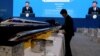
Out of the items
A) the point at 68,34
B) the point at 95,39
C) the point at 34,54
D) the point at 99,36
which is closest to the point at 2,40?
the point at 34,54

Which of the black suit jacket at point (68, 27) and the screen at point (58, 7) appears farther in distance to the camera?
the screen at point (58, 7)

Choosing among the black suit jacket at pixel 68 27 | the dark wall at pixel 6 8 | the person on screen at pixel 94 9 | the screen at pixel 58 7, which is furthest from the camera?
the dark wall at pixel 6 8

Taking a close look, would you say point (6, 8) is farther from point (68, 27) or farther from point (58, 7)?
point (68, 27)

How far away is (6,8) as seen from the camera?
9086 mm

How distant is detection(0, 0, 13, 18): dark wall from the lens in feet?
29.5

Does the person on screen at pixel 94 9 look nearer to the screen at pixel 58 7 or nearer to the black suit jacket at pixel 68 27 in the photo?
the screen at pixel 58 7

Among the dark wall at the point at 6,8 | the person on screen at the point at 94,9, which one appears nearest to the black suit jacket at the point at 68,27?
the person on screen at the point at 94,9

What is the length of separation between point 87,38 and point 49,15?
164 centimetres

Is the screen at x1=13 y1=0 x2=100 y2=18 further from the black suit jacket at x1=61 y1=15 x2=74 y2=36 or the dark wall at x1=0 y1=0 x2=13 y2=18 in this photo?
the black suit jacket at x1=61 y1=15 x2=74 y2=36

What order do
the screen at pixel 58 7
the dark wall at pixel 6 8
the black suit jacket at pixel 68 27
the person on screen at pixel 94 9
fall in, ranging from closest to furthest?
the black suit jacket at pixel 68 27 < the person on screen at pixel 94 9 < the screen at pixel 58 7 < the dark wall at pixel 6 8

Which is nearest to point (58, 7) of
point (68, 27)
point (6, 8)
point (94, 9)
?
point (94, 9)

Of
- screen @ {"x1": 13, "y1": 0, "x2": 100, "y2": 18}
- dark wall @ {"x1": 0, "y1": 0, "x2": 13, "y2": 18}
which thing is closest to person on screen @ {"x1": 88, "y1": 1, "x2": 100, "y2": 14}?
screen @ {"x1": 13, "y1": 0, "x2": 100, "y2": 18}

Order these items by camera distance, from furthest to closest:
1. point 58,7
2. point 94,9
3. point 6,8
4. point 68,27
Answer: point 6,8 → point 58,7 → point 94,9 → point 68,27

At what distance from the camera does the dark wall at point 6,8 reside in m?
8.99
